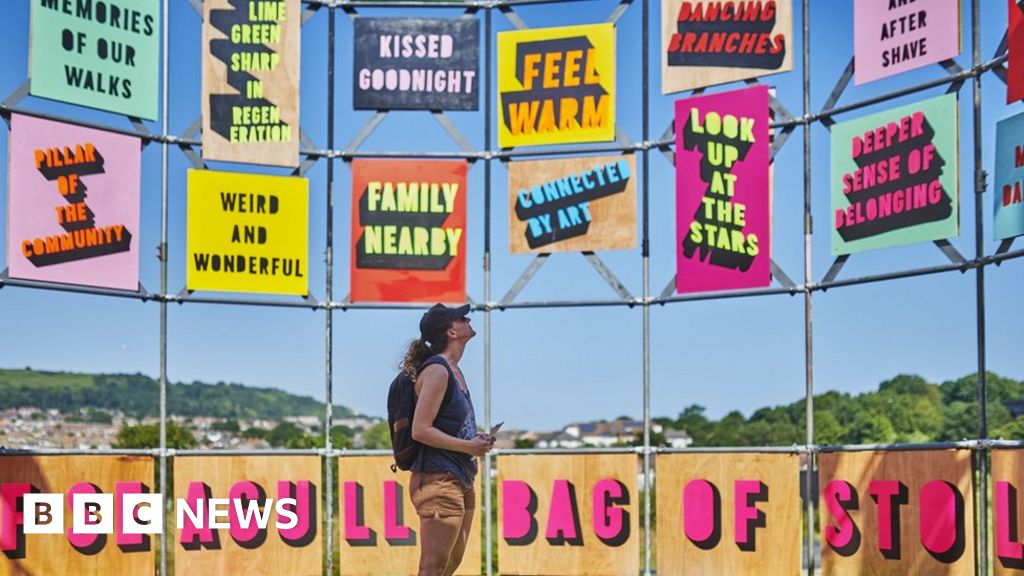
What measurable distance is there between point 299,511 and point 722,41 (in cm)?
507

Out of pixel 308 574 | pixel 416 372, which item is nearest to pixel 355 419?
pixel 308 574

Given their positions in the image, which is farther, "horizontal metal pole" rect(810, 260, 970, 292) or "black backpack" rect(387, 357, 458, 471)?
"horizontal metal pole" rect(810, 260, 970, 292)

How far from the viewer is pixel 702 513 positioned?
10500 millimetres

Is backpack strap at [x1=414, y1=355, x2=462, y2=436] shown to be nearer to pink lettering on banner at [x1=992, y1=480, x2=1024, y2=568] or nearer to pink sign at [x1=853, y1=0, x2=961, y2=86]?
pink lettering on banner at [x1=992, y1=480, x2=1024, y2=568]

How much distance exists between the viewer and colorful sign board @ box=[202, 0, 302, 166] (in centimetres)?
1115

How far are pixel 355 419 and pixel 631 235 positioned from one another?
180 ft

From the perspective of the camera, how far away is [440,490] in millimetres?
6512

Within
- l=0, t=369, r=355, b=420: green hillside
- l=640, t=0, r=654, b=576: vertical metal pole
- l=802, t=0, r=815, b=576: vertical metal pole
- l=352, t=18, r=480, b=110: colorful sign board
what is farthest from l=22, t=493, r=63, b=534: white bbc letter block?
l=0, t=369, r=355, b=420: green hillside

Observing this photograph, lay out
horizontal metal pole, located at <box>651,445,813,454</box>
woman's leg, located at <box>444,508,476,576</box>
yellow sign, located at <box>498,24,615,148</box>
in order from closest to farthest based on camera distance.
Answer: woman's leg, located at <box>444,508,476,576</box> < horizontal metal pole, located at <box>651,445,813,454</box> < yellow sign, located at <box>498,24,615,148</box>

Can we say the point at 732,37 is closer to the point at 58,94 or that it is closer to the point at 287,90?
the point at 287,90

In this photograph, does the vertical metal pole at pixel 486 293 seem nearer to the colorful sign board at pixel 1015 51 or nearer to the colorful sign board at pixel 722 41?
the colorful sign board at pixel 722 41

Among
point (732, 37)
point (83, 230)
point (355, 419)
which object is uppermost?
point (732, 37)

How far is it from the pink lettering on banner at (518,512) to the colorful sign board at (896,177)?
10.5ft

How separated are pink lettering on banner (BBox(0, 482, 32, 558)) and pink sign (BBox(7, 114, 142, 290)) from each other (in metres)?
1.60
